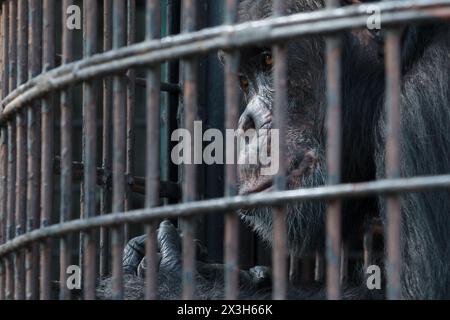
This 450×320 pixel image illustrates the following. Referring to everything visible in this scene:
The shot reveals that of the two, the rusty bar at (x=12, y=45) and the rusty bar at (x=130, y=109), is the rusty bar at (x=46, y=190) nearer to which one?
the rusty bar at (x=12, y=45)

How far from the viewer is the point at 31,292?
169 cm

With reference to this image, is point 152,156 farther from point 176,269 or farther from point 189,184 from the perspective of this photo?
point 176,269

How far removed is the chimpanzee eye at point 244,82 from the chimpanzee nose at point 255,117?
0.15 metres

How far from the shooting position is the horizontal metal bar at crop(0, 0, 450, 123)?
4.03 ft

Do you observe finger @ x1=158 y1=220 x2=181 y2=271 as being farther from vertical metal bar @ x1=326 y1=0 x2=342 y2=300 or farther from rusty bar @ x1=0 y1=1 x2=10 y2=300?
vertical metal bar @ x1=326 y1=0 x2=342 y2=300

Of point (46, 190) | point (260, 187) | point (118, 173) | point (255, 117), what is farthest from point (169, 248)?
point (118, 173)

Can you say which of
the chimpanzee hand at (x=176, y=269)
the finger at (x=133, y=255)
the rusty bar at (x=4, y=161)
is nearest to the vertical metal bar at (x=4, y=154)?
the rusty bar at (x=4, y=161)

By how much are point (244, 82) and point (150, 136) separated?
1.35 m

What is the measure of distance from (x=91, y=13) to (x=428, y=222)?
0.95 metres

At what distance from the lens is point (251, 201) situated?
1.32 meters

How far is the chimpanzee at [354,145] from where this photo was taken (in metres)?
2.19

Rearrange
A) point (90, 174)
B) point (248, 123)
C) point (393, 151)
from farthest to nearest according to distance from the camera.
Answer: point (248, 123) → point (90, 174) → point (393, 151)
